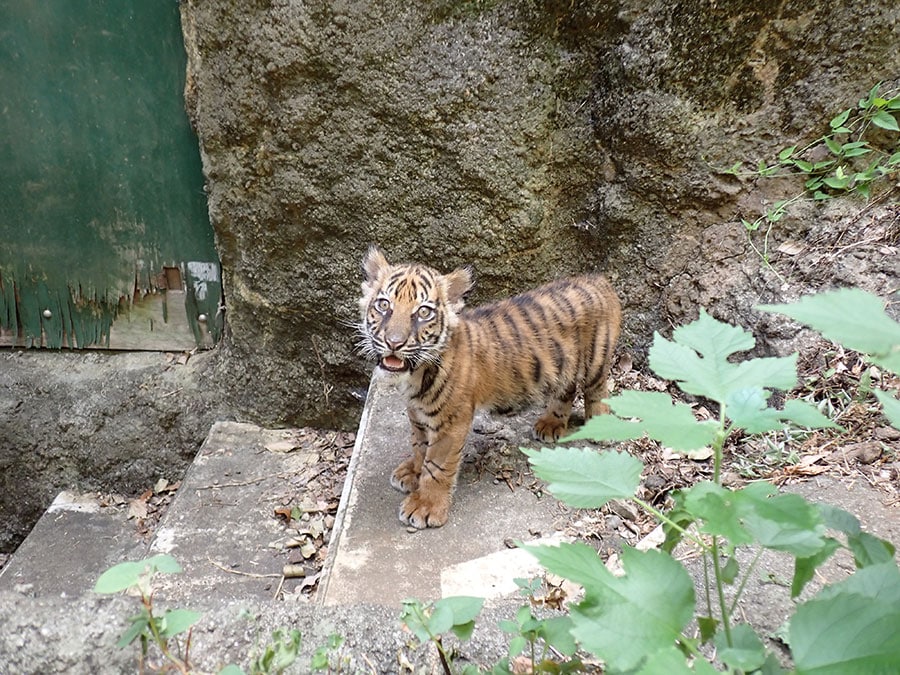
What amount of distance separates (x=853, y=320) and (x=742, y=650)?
441 millimetres

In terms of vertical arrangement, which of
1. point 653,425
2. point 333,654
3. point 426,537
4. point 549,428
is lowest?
point 426,537

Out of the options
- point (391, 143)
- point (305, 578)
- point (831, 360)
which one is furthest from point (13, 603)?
point (831, 360)

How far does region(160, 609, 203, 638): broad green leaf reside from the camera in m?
1.09

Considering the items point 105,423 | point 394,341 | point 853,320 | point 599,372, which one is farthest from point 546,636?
point 105,423

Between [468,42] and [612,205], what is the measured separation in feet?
4.05

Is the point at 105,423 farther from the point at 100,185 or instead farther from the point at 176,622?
the point at 176,622

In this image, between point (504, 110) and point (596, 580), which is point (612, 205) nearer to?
point (504, 110)

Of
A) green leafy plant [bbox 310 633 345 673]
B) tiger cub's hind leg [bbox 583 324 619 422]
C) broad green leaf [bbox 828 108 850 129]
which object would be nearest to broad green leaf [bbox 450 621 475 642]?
green leafy plant [bbox 310 633 345 673]

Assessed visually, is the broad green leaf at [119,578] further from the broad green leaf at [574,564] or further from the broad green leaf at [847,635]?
the broad green leaf at [847,635]

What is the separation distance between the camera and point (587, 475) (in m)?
1.02

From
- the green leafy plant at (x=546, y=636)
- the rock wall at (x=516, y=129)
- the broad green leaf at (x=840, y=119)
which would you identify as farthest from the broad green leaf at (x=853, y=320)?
the broad green leaf at (x=840, y=119)

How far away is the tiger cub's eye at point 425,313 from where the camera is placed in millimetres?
2803

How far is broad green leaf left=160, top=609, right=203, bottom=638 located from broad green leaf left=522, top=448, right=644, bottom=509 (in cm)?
61

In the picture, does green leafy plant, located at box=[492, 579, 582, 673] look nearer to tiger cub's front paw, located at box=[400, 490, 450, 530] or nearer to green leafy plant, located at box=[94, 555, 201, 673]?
green leafy plant, located at box=[94, 555, 201, 673]
